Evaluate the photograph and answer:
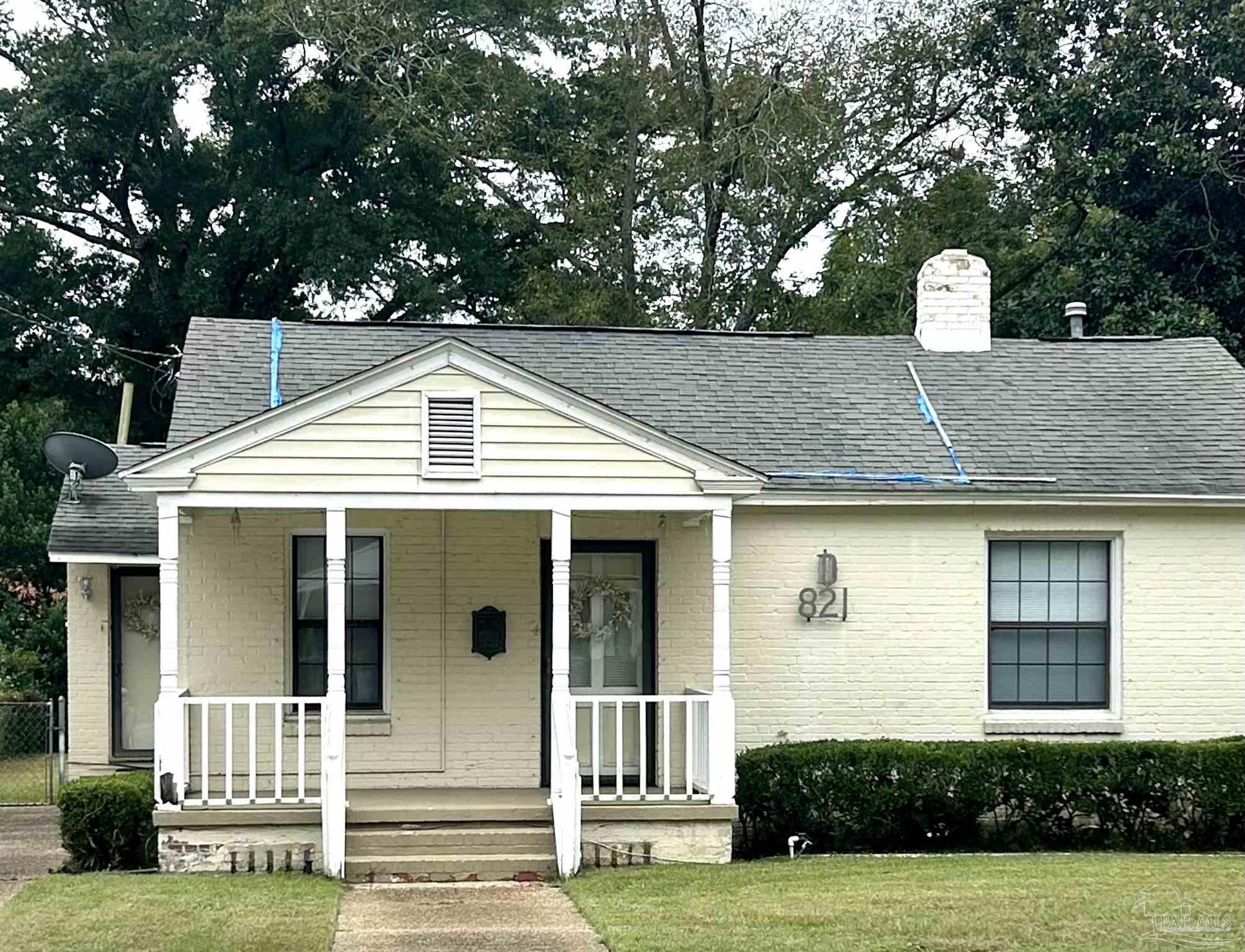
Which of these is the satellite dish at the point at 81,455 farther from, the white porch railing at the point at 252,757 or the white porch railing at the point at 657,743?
the white porch railing at the point at 657,743

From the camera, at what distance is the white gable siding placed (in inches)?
484

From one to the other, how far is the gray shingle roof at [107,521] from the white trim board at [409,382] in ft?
11.9

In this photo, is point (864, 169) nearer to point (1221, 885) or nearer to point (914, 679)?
point (914, 679)

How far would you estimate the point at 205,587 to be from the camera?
1389 cm

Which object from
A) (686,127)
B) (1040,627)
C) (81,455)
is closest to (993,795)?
(1040,627)

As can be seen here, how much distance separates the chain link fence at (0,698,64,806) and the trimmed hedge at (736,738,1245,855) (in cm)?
834

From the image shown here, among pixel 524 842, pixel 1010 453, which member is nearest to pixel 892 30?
pixel 1010 453

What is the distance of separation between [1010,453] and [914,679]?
2.28 meters

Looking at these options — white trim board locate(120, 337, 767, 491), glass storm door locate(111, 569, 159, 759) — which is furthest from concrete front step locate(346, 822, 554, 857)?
glass storm door locate(111, 569, 159, 759)

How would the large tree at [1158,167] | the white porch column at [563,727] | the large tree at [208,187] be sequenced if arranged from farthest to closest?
the large tree at [208,187] < the large tree at [1158,167] < the white porch column at [563,727]

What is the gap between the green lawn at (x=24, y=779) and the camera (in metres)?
17.5

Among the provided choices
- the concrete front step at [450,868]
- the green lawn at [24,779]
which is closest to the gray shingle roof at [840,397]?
the green lawn at [24,779]

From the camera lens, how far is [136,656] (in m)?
16.5

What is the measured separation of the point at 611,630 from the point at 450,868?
116 inches
